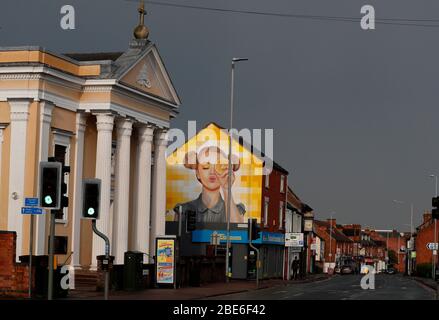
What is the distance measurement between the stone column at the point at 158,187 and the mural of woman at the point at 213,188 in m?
18.7

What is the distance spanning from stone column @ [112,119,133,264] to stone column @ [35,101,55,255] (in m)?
5.06

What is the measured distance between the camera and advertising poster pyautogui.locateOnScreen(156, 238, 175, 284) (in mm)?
42031

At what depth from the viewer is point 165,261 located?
42.4 meters

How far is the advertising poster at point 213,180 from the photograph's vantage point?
222 feet

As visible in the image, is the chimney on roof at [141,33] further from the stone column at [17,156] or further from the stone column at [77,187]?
the stone column at [17,156]

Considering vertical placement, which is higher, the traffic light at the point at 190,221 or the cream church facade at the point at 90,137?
the cream church facade at the point at 90,137

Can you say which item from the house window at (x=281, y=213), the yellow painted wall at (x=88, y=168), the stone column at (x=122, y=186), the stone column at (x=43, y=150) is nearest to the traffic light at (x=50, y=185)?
the stone column at (x=43, y=150)

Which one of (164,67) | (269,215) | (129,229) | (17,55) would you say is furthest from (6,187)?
(269,215)

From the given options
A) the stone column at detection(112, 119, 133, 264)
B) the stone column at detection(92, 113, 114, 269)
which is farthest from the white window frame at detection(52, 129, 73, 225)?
the stone column at detection(112, 119, 133, 264)

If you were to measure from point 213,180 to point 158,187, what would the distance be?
19614 millimetres

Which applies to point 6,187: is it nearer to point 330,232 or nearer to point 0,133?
point 0,133

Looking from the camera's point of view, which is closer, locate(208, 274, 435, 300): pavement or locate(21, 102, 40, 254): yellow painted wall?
locate(21, 102, 40, 254): yellow painted wall

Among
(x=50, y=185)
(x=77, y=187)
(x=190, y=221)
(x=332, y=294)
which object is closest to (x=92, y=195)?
(x=50, y=185)

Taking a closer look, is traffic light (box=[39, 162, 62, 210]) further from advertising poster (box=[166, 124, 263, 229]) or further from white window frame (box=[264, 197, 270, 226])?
white window frame (box=[264, 197, 270, 226])
